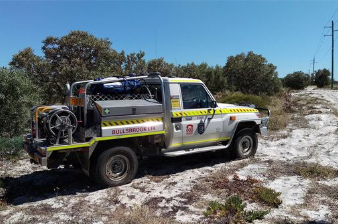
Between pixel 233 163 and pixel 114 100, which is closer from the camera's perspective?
pixel 114 100

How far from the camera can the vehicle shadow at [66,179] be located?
219 inches

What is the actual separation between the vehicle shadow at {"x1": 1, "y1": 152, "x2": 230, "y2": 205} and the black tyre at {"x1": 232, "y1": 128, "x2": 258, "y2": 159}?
1.15 ft

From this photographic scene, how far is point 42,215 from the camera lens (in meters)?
4.65

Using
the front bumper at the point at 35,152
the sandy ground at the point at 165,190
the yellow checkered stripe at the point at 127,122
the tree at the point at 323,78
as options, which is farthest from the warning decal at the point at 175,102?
the tree at the point at 323,78

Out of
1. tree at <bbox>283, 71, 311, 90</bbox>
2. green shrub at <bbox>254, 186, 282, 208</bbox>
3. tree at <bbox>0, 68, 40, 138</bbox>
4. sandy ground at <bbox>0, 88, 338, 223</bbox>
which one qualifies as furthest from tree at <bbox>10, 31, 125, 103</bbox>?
tree at <bbox>283, 71, 311, 90</bbox>

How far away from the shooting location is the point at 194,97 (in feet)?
22.6

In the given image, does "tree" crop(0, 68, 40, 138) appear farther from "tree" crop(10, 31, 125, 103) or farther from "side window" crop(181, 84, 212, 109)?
"side window" crop(181, 84, 212, 109)

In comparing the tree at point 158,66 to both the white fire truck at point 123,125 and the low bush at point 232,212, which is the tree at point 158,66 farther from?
the low bush at point 232,212

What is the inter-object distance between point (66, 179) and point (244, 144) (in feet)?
14.5

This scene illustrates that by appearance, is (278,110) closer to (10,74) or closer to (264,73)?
(264,73)

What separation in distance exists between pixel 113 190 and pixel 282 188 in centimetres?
315

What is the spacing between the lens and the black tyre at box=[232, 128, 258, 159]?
7.66 meters

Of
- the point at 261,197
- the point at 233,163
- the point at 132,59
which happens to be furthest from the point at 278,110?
the point at 261,197

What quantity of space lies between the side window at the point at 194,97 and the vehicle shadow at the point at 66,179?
1.51 meters
